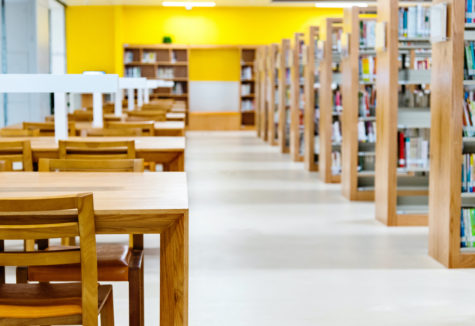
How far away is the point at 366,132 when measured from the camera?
736cm

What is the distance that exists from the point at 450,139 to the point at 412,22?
6.00ft

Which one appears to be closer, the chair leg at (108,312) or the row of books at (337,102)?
the chair leg at (108,312)

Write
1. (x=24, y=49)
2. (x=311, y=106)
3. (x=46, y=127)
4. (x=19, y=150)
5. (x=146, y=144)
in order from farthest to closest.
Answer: (x=24, y=49) → (x=311, y=106) → (x=46, y=127) → (x=146, y=144) → (x=19, y=150)

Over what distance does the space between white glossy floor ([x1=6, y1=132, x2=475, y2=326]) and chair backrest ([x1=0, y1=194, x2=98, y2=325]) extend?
1.19 m

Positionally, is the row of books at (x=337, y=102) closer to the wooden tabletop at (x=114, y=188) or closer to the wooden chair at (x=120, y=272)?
the wooden tabletop at (x=114, y=188)

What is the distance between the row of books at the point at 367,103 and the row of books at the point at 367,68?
16cm

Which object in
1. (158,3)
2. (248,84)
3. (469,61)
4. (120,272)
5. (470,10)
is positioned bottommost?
(120,272)

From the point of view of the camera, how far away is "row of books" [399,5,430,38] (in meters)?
5.98

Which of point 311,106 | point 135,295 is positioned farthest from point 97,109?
point 135,295

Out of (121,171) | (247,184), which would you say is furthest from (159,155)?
(247,184)

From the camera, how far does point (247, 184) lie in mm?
8344

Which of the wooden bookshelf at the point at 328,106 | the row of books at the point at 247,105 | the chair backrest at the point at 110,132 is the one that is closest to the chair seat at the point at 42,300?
the chair backrest at the point at 110,132

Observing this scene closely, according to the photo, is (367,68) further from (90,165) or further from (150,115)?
(90,165)

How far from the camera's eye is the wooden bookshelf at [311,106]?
939 centimetres
